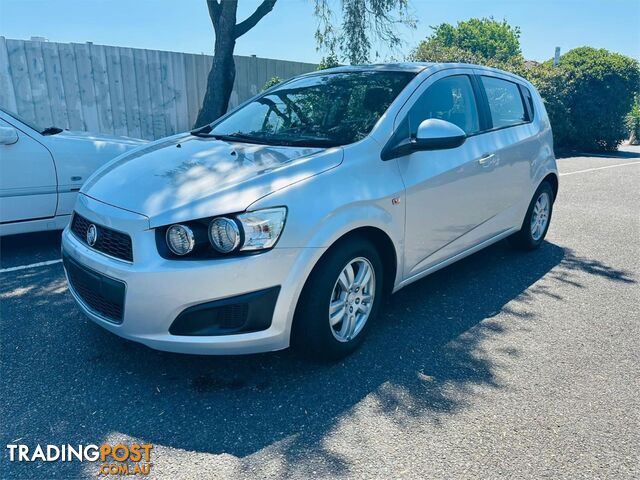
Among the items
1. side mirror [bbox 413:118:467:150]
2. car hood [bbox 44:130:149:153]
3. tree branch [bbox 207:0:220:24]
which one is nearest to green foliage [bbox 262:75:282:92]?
tree branch [bbox 207:0:220:24]

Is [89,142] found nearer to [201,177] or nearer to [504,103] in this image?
[201,177]

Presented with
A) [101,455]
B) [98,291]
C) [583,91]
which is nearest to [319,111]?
[98,291]

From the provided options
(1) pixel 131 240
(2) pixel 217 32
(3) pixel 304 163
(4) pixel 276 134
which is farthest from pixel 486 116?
(2) pixel 217 32

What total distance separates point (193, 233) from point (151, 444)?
101 centimetres

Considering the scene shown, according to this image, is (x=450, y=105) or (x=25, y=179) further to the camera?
(x=25, y=179)

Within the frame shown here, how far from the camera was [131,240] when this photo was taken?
8.73 ft

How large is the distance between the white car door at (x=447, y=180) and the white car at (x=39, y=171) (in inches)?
131

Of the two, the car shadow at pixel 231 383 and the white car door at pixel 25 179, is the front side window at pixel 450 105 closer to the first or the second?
the car shadow at pixel 231 383

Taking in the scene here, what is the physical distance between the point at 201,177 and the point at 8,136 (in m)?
2.84

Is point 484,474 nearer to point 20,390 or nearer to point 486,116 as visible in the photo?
point 20,390

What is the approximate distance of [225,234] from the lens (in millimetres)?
2566

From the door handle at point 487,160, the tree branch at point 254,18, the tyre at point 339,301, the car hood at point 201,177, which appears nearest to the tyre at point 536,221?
the door handle at point 487,160

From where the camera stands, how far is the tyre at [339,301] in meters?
2.82

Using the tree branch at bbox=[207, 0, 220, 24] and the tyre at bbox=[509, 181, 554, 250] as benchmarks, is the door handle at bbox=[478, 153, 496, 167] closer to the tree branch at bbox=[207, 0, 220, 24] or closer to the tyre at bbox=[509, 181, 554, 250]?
the tyre at bbox=[509, 181, 554, 250]
